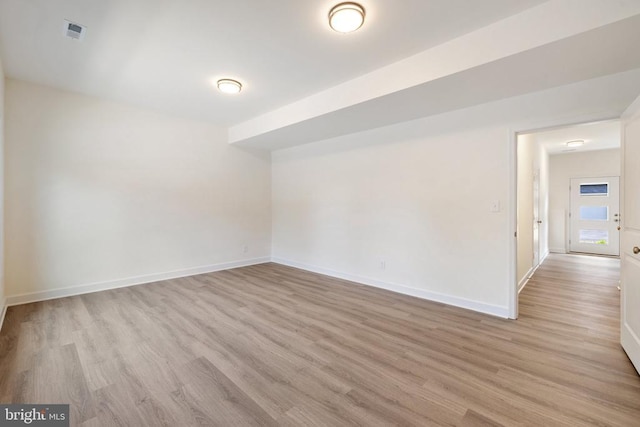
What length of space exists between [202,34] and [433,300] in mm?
3831

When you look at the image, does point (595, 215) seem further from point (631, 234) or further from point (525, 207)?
point (631, 234)

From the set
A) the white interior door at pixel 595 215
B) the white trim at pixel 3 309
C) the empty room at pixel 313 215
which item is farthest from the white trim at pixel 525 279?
the white trim at pixel 3 309

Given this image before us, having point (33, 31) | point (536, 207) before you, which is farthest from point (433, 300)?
point (33, 31)

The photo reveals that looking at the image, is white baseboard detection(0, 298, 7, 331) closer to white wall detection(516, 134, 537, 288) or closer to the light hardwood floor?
the light hardwood floor

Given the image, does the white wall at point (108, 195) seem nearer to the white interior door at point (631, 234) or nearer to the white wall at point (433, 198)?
the white wall at point (433, 198)

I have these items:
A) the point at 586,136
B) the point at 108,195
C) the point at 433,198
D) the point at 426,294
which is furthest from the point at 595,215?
the point at 108,195

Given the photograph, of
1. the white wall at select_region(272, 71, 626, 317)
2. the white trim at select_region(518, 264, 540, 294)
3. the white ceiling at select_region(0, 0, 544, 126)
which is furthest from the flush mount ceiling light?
the white ceiling at select_region(0, 0, 544, 126)

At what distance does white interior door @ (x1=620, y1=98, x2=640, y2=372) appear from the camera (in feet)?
6.52

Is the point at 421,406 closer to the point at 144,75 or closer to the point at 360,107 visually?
the point at 360,107

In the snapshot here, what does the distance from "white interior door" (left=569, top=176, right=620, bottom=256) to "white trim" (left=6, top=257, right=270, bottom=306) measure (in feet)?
28.5

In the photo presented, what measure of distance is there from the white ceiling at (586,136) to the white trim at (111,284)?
6041 mm

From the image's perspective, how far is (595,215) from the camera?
278 inches

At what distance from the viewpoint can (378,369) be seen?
2.03m

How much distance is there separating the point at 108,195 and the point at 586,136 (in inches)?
338
